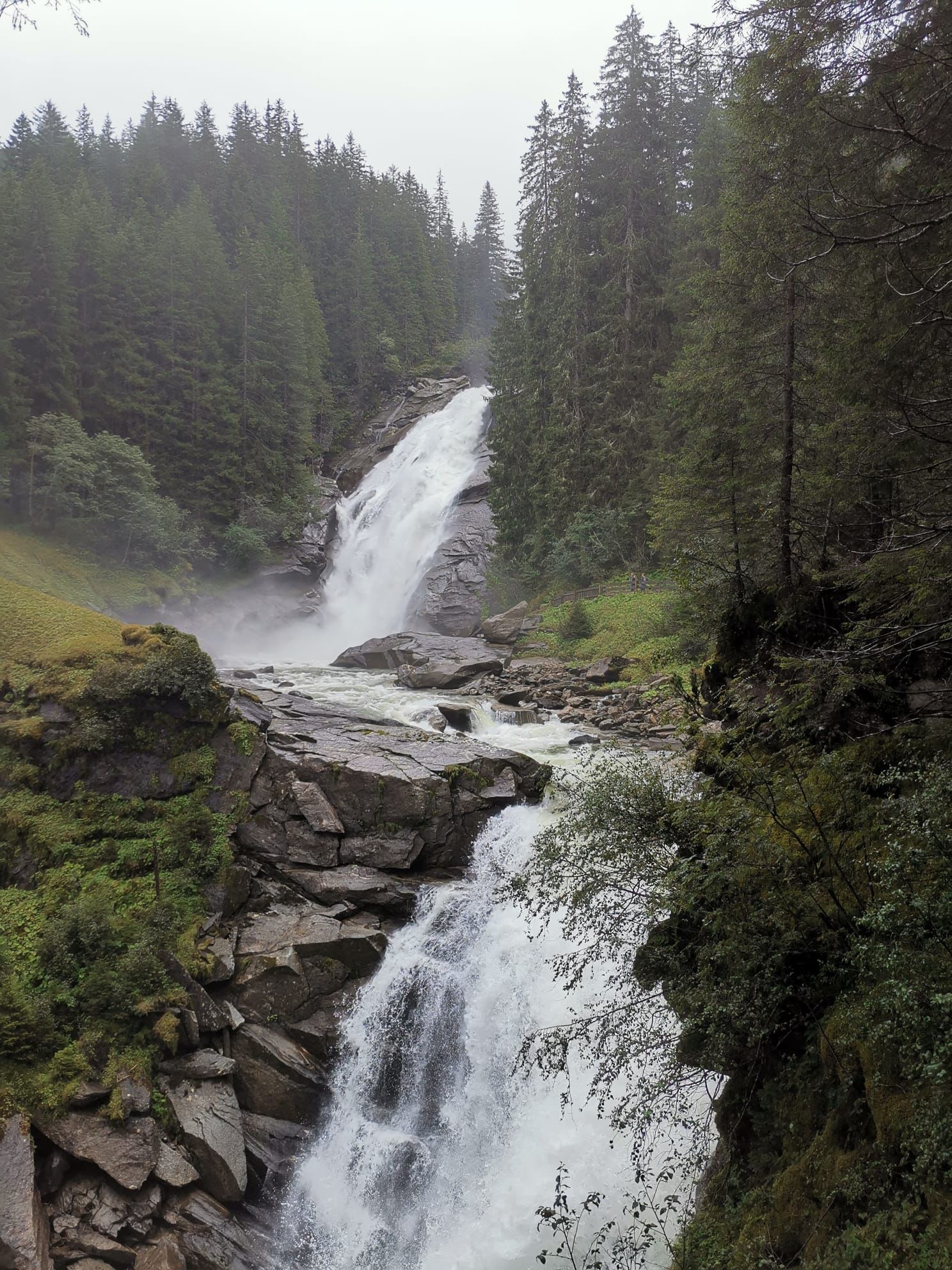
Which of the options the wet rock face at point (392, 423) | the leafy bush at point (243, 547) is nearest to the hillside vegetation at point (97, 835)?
the leafy bush at point (243, 547)

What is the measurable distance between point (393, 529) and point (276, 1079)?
29.6 m

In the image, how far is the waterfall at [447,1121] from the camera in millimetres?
8469

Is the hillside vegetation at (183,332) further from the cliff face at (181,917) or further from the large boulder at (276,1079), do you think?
the large boulder at (276,1079)

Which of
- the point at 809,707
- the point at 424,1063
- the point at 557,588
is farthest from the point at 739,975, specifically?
the point at 557,588

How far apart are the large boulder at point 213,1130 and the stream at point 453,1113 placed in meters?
0.82

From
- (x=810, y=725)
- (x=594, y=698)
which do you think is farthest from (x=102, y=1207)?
(x=594, y=698)

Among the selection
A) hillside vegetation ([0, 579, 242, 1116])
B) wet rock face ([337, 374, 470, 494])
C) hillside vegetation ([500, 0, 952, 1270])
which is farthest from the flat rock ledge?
wet rock face ([337, 374, 470, 494])

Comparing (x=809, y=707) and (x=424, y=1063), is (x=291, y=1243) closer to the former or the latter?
(x=424, y=1063)

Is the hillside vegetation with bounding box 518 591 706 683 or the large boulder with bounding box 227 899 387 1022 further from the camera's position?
the hillside vegetation with bounding box 518 591 706 683

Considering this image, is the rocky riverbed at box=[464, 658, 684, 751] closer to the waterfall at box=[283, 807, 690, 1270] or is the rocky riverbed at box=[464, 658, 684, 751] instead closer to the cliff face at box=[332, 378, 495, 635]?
the waterfall at box=[283, 807, 690, 1270]

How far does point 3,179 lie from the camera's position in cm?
3225

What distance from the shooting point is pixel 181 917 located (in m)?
11.3

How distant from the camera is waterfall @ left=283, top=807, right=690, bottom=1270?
27.8ft

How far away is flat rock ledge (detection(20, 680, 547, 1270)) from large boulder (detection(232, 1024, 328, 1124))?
0.02m
